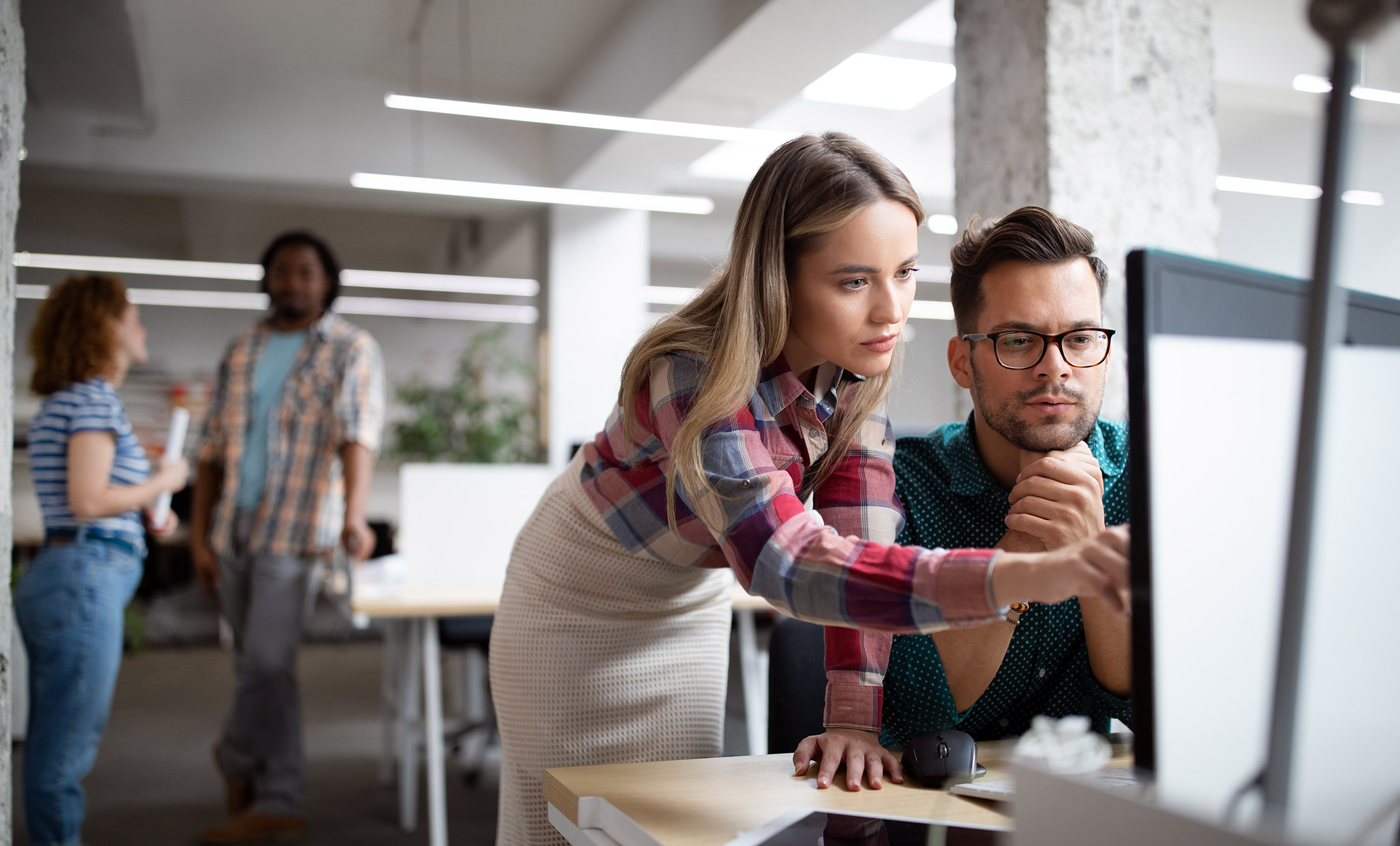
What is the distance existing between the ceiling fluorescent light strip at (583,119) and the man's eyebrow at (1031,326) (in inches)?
130

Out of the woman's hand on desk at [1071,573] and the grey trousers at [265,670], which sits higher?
the woman's hand on desk at [1071,573]

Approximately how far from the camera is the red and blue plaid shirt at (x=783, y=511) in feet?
2.55

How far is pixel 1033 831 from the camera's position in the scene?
58cm

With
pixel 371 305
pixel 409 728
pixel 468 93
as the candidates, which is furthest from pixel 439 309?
pixel 409 728

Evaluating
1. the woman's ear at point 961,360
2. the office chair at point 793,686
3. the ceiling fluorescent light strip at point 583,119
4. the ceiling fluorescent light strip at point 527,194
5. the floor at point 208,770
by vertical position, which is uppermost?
the ceiling fluorescent light strip at point 583,119

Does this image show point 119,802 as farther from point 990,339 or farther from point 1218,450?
point 1218,450

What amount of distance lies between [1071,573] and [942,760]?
0.33 m

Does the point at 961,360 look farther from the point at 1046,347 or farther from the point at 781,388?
the point at 781,388

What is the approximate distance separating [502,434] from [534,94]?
2.19 meters

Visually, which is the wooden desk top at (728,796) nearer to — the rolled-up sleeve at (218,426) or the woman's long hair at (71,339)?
the woman's long hair at (71,339)

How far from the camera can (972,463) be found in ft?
4.23

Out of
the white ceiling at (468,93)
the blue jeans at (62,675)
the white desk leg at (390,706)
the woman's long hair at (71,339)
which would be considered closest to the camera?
the blue jeans at (62,675)

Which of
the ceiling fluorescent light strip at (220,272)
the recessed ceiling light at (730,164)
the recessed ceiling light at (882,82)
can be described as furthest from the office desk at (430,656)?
the ceiling fluorescent light strip at (220,272)

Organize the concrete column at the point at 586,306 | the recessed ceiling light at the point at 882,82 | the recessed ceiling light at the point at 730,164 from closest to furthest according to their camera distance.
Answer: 1. the recessed ceiling light at the point at 882,82
2. the concrete column at the point at 586,306
3. the recessed ceiling light at the point at 730,164
